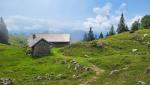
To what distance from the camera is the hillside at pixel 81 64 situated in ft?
195

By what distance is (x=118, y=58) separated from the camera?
78.8 metres

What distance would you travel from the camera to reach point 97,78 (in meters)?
61.7

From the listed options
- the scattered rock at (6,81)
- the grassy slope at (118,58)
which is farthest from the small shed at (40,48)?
the scattered rock at (6,81)

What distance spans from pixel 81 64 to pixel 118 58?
9146 mm

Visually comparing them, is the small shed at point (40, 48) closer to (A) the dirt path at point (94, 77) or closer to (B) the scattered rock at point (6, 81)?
(A) the dirt path at point (94, 77)

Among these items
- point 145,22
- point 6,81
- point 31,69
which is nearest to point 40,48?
point 31,69

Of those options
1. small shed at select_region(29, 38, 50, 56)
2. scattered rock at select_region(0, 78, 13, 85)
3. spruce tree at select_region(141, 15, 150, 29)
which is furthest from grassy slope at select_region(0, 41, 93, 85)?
spruce tree at select_region(141, 15, 150, 29)

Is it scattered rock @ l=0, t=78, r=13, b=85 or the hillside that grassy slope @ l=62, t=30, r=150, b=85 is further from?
scattered rock @ l=0, t=78, r=13, b=85

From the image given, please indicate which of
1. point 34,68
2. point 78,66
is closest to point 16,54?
point 34,68

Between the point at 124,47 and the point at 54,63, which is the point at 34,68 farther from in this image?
the point at 124,47

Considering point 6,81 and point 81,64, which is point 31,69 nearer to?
point 81,64

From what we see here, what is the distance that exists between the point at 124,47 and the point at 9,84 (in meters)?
55.5

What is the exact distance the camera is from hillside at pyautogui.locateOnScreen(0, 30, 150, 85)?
59438mm

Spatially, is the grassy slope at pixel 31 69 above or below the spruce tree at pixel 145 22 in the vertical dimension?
below
